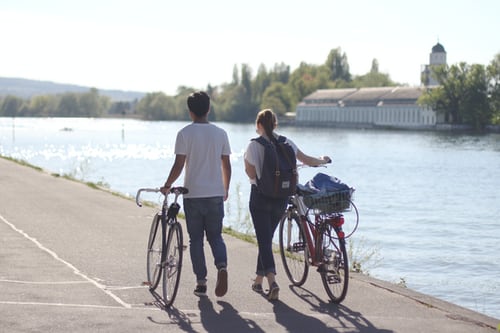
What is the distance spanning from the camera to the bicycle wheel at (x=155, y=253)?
8625mm

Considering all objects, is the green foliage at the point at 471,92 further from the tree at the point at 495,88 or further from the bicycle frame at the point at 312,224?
the bicycle frame at the point at 312,224

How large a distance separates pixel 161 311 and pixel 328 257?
157 centimetres

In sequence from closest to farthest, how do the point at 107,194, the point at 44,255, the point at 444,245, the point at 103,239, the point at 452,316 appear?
the point at 452,316
the point at 44,255
the point at 103,239
the point at 107,194
the point at 444,245

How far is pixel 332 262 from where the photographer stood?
848 centimetres

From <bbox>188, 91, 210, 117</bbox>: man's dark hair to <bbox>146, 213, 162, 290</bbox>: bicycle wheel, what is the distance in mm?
1005

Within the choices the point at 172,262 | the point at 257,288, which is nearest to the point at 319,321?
the point at 257,288

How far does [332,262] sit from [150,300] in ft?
5.32

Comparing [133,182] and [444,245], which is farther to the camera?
[133,182]

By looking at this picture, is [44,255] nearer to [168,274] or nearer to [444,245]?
[168,274]

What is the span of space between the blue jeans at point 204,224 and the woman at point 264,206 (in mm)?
465

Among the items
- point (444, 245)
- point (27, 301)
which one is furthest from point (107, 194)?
point (27, 301)

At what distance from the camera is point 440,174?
206ft

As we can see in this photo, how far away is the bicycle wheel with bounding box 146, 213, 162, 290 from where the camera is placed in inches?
340

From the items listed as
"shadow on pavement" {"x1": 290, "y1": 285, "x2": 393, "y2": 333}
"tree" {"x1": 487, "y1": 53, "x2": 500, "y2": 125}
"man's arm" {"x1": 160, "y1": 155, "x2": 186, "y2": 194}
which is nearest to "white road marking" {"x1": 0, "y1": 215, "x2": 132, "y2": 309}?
"man's arm" {"x1": 160, "y1": 155, "x2": 186, "y2": 194}
